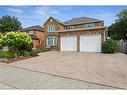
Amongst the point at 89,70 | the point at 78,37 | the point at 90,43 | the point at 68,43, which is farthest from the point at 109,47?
the point at 89,70

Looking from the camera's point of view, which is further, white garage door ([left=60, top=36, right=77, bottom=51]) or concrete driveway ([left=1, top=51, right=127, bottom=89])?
white garage door ([left=60, top=36, right=77, bottom=51])

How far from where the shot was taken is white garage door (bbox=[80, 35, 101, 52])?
60.1 ft

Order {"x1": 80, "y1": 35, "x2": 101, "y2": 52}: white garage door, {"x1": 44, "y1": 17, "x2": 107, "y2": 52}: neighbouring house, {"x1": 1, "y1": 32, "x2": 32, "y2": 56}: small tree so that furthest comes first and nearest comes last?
1. {"x1": 44, "y1": 17, "x2": 107, "y2": 52}: neighbouring house
2. {"x1": 80, "y1": 35, "x2": 101, "y2": 52}: white garage door
3. {"x1": 1, "y1": 32, "x2": 32, "y2": 56}: small tree

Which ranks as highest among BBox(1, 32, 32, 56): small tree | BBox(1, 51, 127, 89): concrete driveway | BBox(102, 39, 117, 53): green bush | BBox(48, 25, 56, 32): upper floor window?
BBox(48, 25, 56, 32): upper floor window

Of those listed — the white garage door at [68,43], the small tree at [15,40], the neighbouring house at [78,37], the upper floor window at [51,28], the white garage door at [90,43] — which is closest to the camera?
the small tree at [15,40]

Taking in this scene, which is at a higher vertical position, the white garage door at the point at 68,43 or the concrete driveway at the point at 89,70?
the white garage door at the point at 68,43

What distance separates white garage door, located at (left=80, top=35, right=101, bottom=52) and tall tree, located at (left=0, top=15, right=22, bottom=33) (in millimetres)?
25996

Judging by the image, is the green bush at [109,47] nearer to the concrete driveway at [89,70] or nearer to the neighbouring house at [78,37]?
the neighbouring house at [78,37]

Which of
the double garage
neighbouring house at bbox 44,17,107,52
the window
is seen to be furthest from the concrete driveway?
the window

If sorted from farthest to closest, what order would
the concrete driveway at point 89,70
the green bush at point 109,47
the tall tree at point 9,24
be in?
1. the tall tree at point 9,24
2. the green bush at point 109,47
3. the concrete driveway at point 89,70

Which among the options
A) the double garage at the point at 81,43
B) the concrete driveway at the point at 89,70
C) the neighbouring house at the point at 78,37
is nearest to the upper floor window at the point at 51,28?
the neighbouring house at the point at 78,37

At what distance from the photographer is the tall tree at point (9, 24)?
39000 millimetres

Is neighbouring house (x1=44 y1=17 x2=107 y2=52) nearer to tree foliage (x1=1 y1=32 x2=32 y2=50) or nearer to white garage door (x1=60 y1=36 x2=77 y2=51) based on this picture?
white garage door (x1=60 y1=36 x2=77 y2=51)
